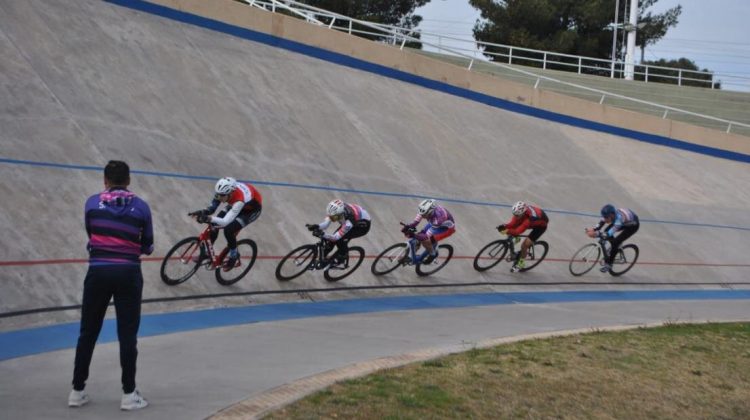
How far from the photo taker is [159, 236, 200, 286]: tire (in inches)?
380

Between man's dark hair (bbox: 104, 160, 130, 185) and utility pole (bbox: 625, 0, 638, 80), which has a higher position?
utility pole (bbox: 625, 0, 638, 80)

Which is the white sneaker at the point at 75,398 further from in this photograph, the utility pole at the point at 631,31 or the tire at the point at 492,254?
the utility pole at the point at 631,31

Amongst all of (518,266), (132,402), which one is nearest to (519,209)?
(518,266)

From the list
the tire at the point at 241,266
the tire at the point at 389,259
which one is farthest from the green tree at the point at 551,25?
the tire at the point at 241,266

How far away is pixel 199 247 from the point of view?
1000 centimetres

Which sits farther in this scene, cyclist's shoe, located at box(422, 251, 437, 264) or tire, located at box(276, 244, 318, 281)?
cyclist's shoe, located at box(422, 251, 437, 264)

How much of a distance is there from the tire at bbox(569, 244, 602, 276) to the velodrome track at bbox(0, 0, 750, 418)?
292 mm

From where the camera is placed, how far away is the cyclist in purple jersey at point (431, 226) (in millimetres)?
12625

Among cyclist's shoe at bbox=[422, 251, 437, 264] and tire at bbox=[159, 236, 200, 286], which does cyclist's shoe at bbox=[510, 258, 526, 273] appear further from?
tire at bbox=[159, 236, 200, 286]

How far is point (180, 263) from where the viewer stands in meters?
9.87

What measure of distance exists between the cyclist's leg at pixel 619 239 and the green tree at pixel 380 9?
22.2 metres

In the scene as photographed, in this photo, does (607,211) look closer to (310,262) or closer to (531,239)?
(531,239)

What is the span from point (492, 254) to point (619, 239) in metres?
3.07

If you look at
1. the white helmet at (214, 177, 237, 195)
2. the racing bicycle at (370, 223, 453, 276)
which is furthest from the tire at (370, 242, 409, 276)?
the white helmet at (214, 177, 237, 195)
